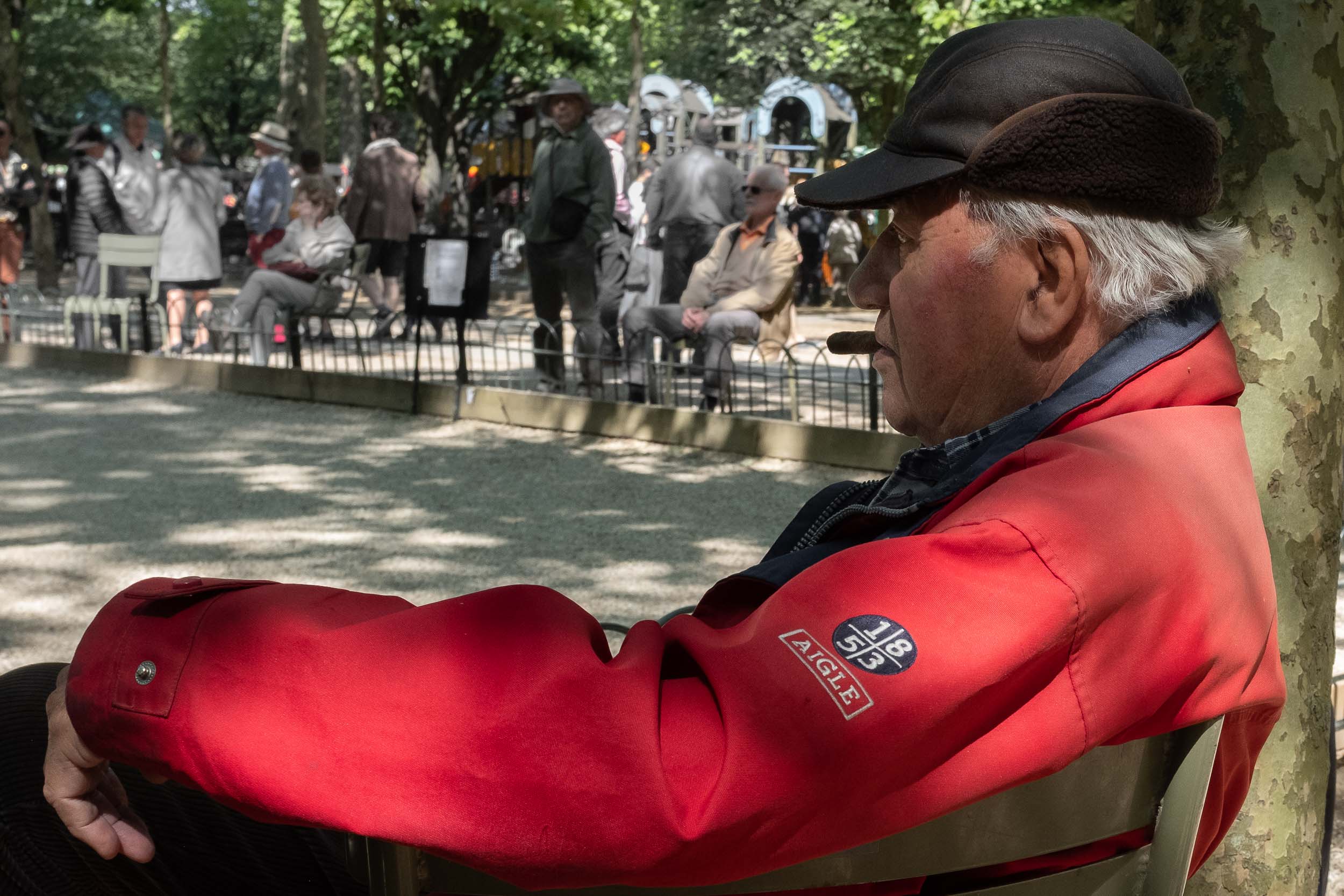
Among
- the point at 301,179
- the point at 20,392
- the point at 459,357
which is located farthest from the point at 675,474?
the point at 301,179

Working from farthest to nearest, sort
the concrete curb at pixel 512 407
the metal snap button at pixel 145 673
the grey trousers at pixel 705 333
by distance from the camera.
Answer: the grey trousers at pixel 705 333 → the concrete curb at pixel 512 407 → the metal snap button at pixel 145 673

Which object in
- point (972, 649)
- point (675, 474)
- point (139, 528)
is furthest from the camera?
point (675, 474)

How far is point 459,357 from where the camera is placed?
1014 centimetres

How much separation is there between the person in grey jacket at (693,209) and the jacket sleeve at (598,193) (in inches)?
44.7

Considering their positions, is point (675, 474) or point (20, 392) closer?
point (675, 474)

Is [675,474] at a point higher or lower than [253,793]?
lower

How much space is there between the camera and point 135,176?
1477cm

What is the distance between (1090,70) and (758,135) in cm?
3032

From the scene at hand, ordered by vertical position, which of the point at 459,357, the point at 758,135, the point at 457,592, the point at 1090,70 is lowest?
the point at 457,592

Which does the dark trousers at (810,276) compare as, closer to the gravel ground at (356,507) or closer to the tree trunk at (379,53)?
the tree trunk at (379,53)

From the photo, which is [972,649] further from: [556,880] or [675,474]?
[675,474]

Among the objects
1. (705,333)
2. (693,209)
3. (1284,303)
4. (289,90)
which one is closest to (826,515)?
(1284,303)

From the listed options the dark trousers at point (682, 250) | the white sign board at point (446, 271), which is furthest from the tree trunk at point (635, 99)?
the white sign board at point (446, 271)

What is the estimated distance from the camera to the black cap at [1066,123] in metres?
1.41
